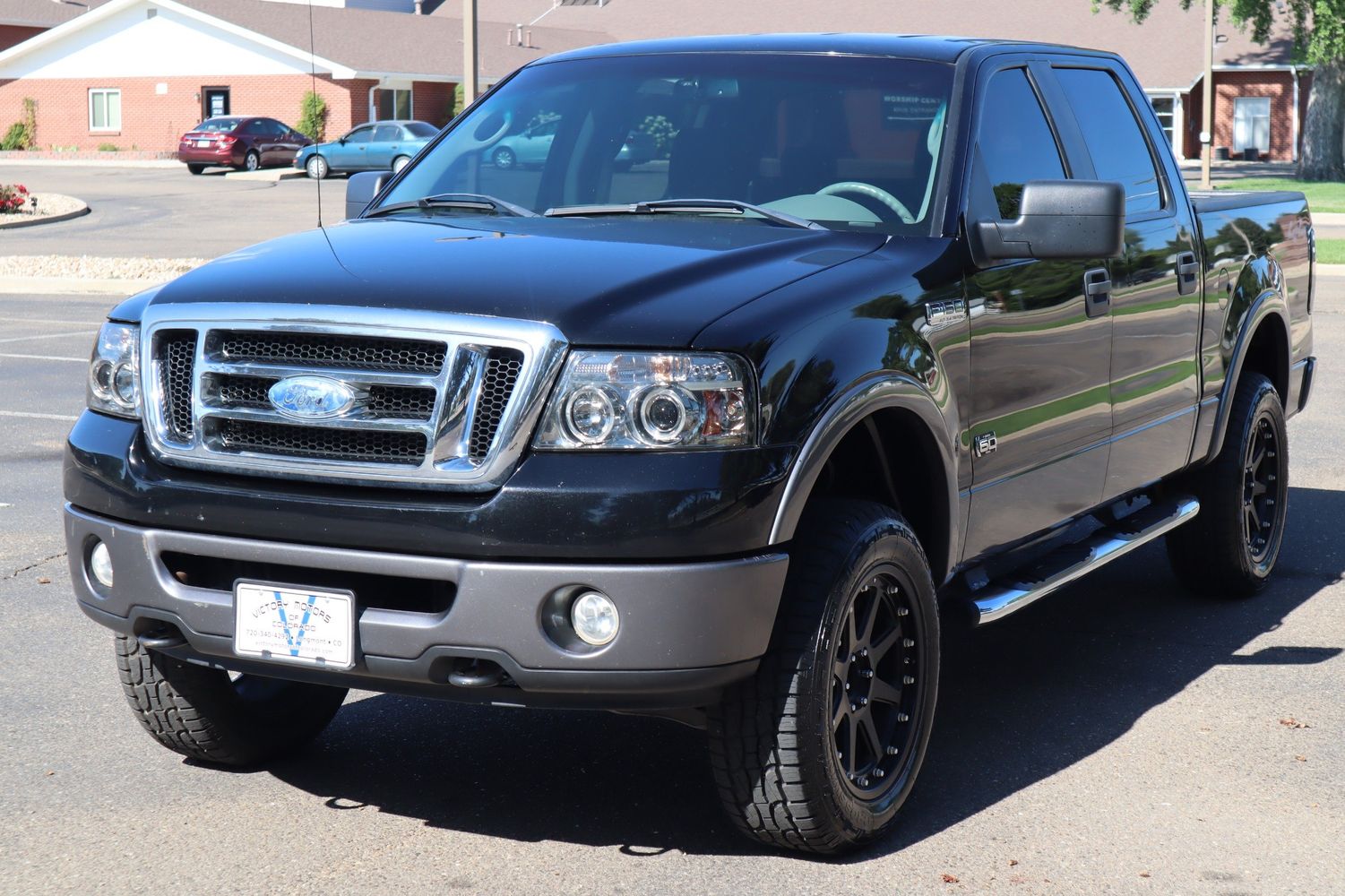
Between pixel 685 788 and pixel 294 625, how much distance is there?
1321mm

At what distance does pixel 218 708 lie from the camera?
183 inches

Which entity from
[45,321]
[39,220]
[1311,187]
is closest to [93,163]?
[39,220]

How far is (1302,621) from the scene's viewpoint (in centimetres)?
650

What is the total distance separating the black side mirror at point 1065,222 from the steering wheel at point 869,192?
0.26 m

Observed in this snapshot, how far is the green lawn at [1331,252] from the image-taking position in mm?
21667

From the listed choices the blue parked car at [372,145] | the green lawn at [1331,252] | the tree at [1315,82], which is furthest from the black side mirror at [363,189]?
the blue parked car at [372,145]

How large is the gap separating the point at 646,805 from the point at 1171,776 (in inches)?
57.0

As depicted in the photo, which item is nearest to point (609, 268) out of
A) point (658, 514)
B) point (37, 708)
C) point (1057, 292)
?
point (658, 514)

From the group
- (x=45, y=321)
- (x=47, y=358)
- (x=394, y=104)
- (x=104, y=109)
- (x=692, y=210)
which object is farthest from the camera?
(x=104, y=109)

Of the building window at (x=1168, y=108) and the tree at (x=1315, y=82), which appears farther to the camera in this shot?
the building window at (x=1168, y=108)

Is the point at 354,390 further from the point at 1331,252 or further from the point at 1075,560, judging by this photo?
the point at 1331,252

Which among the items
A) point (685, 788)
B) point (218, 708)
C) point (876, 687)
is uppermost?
point (876, 687)

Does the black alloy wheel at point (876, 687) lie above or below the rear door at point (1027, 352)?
below

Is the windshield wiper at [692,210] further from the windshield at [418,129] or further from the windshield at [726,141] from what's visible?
the windshield at [418,129]
